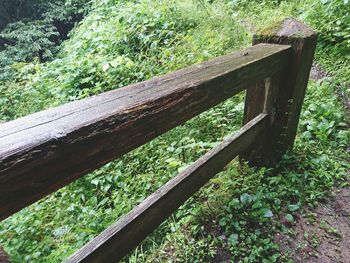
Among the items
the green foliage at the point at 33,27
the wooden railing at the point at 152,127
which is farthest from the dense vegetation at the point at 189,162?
the green foliage at the point at 33,27

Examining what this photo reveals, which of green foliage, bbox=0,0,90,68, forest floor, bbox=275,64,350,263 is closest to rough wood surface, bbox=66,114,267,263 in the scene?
forest floor, bbox=275,64,350,263

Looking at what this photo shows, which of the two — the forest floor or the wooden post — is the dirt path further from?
the wooden post

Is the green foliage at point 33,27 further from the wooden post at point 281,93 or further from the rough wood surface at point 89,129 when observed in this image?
the rough wood surface at point 89,129

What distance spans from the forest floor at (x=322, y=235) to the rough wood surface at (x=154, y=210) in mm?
754

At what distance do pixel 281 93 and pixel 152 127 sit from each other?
164 cm

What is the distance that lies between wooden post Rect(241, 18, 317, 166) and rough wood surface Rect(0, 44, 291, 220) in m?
0.93

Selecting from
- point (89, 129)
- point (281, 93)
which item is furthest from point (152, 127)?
point (281, 93)

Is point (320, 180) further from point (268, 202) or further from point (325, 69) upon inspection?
point (325, 69)

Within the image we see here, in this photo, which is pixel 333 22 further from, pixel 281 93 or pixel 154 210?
pixel 154 210

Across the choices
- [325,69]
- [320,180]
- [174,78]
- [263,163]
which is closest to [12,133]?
[174,78]

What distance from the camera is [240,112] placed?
367cm

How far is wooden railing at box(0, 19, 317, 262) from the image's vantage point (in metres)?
0.92

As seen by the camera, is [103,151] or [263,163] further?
[263,163]

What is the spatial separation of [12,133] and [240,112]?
303 cm
